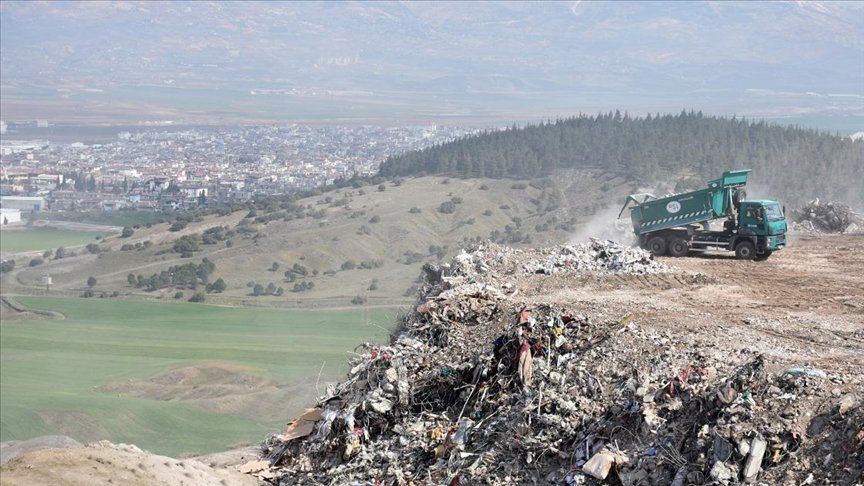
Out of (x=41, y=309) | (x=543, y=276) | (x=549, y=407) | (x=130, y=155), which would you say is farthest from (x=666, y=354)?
(x=130, y=155)

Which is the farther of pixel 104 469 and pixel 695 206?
pixel 695 206

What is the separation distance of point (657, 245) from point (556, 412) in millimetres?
14587

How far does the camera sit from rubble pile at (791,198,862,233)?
3266cm

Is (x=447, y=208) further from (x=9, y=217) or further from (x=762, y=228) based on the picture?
(x=9, y=217)

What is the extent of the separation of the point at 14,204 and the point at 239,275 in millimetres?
63495

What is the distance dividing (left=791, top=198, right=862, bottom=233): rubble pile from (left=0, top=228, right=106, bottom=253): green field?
7514cm

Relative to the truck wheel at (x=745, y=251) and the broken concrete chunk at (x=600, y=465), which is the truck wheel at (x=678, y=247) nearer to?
the truck wheel at (x=745, y=251)

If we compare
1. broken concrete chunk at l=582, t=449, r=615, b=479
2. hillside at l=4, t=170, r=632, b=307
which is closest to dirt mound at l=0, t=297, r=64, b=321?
hillside at l=4, t=170, r=632, b=307

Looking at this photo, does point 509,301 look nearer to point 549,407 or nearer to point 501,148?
point 549,407

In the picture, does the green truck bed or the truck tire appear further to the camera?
the truck tire

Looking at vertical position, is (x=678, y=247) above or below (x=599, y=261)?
below

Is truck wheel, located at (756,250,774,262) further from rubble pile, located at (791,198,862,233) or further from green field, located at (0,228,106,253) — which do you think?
green field, located at (0,228,106,253)

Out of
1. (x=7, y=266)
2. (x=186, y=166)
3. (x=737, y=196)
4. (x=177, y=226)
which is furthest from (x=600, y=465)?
(x=186, y=166)

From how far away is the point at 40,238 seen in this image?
10219 cm
